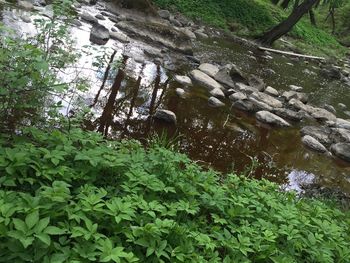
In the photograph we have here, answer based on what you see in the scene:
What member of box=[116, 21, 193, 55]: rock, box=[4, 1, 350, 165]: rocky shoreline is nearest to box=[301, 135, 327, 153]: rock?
box=[4, 1, 350, 165]: rocky shoreline

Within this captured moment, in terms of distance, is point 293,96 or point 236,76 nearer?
point 236,76

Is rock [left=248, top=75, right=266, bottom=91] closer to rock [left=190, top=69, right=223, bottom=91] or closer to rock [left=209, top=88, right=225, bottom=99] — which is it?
rock [left=190, top=69, right=223, bottom=91]

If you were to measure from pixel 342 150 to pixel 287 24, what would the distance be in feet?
41.5

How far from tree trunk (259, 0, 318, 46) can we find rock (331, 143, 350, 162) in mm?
11958

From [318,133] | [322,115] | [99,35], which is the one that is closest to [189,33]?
[99,35]

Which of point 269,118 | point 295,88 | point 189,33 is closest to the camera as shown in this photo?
point 269,118

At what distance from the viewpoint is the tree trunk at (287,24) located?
19483mm

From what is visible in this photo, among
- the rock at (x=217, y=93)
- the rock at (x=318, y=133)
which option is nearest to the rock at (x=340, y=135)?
the rock at (x=318, y=133)

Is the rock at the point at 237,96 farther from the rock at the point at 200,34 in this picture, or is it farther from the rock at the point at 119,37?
the rock at the point at 200,34

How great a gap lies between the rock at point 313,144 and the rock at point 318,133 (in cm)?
50

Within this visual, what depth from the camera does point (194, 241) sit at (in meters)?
3.19

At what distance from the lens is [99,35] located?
11.2m

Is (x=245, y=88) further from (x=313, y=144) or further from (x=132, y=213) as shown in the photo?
(x=132, y=213)

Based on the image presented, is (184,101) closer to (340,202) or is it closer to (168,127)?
(168,127)
